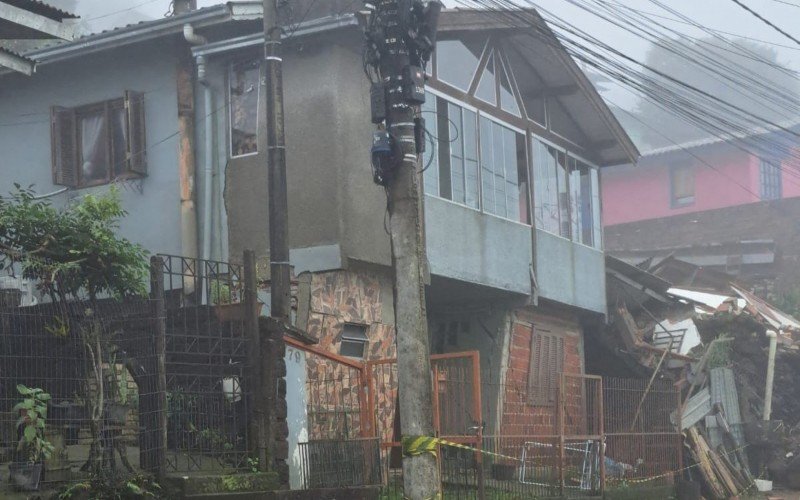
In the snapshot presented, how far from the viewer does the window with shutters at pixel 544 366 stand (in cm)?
2300

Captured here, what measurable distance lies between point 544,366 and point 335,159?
315 inches

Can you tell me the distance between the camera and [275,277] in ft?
48.2

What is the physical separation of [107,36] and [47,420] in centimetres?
879

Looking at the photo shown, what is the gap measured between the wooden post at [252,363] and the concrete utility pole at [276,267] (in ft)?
0.29

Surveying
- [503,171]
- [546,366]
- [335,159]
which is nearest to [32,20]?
[335,159]

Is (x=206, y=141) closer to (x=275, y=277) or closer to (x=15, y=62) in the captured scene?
(x=275, y=277)

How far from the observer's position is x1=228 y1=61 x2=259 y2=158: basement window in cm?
1869

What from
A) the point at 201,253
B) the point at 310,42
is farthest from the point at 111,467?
the point at 310,42

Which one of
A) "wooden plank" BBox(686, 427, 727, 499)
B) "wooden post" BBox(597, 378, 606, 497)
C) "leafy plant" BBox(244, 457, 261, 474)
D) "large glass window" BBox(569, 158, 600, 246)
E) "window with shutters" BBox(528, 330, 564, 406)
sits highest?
"large glass window" BBox(569, 158, 600, 246)

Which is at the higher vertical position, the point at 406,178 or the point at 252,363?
the point at 406,178

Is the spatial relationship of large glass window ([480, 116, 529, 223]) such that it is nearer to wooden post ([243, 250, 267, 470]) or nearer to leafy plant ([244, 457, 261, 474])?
wooden post ([243, 250, 267, 470])

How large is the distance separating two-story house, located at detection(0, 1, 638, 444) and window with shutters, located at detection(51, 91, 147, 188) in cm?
3

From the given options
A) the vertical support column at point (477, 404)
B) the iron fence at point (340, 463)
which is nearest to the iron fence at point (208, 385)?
the iron fence at point (340, 463)

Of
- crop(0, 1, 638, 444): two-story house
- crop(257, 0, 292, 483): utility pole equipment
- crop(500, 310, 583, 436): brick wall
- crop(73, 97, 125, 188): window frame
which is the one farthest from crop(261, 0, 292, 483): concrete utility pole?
crop(500, 310, 583, 436): brick wall
